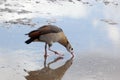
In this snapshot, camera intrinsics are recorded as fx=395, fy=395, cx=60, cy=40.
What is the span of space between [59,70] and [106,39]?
7.97 feet

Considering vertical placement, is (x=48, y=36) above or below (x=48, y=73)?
above

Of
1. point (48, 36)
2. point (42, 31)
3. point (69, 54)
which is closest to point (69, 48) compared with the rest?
point (69, 54)

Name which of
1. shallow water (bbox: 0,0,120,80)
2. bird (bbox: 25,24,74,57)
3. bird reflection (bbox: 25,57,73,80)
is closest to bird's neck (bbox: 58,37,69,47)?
bird (bbox: 25,24,74,57)

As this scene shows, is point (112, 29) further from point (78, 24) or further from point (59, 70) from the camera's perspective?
point (59, 70)

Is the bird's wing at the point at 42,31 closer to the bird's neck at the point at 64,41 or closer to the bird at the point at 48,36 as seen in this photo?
the bird at the point at 48,36

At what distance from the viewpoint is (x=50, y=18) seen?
12227 mm

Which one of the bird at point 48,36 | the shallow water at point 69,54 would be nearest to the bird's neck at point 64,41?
the bird at point 48,36

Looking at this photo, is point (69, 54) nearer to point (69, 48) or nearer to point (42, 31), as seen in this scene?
point (69, 48)

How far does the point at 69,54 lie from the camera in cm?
909

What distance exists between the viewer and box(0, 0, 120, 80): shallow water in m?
7.79

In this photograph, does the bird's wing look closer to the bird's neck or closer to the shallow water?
the bird's neck

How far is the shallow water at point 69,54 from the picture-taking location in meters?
7.79

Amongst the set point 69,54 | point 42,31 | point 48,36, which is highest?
point 42,31

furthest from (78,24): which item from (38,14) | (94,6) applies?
(94,6)
